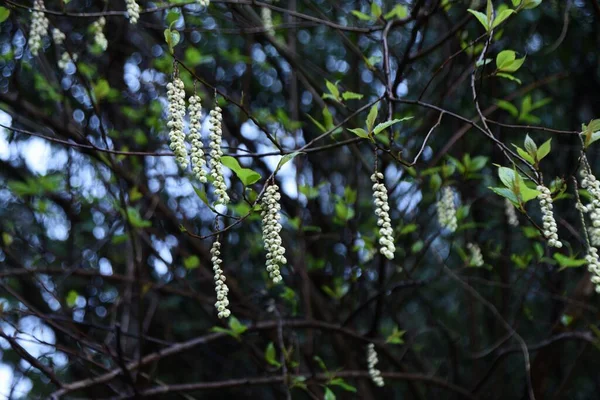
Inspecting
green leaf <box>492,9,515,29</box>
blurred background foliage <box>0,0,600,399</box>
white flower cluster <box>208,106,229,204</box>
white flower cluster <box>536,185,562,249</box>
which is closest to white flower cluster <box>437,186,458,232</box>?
blurred background foliage <box>0,0,600,399</box>

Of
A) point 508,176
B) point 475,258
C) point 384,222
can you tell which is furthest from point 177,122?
point 475,258

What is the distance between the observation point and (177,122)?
63.0 inches

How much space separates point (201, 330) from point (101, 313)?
762mm

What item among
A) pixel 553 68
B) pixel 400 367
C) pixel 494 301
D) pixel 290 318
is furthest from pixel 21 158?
pixel 553 68

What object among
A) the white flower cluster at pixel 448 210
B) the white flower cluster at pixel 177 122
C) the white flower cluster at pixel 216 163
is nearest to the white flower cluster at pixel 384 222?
the white flower cluster at pixel 216 163

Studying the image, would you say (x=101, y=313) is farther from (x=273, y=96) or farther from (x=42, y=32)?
(x=42, y=32)

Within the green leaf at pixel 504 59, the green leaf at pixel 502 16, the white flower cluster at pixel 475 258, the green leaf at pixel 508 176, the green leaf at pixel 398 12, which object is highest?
the green leaf at pixel 398 12

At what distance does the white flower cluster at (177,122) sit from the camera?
1.58 metres

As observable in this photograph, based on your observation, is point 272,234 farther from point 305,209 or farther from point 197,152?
point 305,209

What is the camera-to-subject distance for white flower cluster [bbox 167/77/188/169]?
158cm

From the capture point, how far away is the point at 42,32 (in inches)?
90.4

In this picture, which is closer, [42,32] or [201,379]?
[42,32]

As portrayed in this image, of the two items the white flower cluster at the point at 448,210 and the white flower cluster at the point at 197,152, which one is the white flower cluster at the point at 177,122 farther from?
the white flower cluster at the point at 448,210

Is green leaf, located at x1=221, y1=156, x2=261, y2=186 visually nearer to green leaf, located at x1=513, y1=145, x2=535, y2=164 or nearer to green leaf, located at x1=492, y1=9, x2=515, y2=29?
green leaf, located at x1=513, y1=145, x2=535, y2=164
